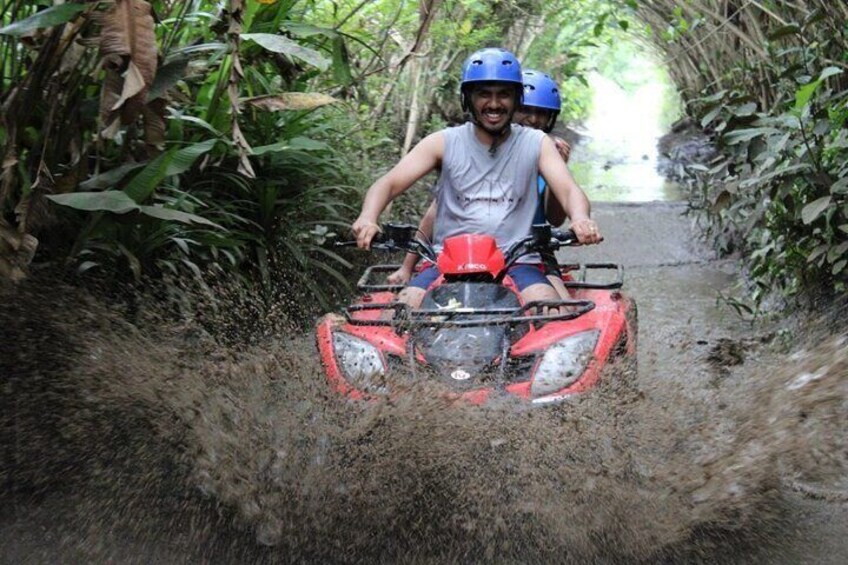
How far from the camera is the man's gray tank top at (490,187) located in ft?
16.6

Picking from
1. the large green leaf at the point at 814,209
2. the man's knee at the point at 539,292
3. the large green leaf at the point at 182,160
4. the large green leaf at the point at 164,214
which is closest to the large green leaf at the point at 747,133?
the large green leaf at the point at 814,209

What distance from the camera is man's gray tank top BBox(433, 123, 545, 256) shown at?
506 cm

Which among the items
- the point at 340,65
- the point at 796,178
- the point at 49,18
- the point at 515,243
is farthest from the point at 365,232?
the point at 796,178

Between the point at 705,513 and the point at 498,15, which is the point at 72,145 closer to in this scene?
the point at 705,513

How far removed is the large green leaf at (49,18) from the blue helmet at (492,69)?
1.82 metres

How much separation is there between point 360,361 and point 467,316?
1.70 feet

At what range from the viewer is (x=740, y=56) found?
35.0 ft

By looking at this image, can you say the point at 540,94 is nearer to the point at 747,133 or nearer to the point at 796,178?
the point at 747,133

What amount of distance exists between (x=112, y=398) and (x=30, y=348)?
18.8 inches

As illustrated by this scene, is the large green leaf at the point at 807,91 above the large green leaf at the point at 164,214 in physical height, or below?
above

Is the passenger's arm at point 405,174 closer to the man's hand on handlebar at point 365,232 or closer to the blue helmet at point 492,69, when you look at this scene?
the man's hand on handlebar at point 365,232

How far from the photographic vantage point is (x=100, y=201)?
4.39 metres

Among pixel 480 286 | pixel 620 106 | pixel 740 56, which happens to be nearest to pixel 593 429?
pixel 480 286

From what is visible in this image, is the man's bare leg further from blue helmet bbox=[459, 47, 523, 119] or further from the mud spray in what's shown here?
blue helmet bbox=[459, 47, 523, 119]
